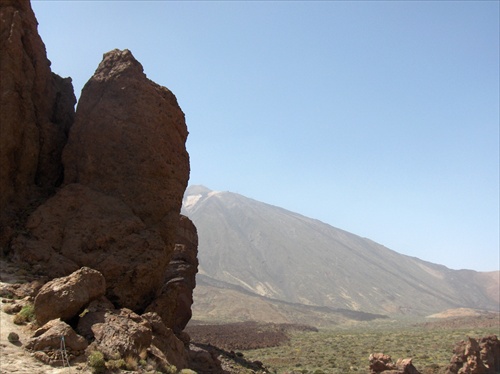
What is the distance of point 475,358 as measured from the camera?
27469 millimetres

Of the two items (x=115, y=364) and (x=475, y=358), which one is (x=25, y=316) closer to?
(x=115, y=364)

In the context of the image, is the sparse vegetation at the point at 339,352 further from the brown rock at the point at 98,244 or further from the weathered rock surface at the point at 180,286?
the brown rock at the point at 98,244

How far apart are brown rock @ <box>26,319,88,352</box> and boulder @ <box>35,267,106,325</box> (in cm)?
51

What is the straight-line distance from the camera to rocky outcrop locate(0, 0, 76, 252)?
663 inches

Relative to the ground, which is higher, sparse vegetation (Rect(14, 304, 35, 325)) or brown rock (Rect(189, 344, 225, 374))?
sparse vegetation (Rect(14, 304, 35, 325))

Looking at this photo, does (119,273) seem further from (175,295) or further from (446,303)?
(446,303)

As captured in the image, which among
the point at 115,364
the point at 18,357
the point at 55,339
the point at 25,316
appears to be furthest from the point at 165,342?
the point at 18,357

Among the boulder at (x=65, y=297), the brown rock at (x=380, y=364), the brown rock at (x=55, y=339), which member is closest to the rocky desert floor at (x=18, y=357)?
the brown rock at (x=55, y=339)

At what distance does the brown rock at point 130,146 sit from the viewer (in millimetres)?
17688

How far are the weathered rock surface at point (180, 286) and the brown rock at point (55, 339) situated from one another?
17.9 ft

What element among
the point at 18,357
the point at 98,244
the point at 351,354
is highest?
the point at 98,244

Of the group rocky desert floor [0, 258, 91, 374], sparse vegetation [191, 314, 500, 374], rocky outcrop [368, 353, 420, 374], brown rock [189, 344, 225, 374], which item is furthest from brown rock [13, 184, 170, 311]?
sparse vegetation [191, 314, 500, 374]

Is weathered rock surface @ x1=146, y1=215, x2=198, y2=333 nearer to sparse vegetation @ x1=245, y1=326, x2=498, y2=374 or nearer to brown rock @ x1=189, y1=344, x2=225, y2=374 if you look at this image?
brown rock @ x1=189, y1=344, x2=225, y2=374

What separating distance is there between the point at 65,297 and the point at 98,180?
6193mm
